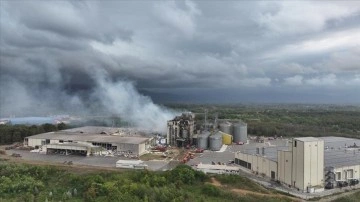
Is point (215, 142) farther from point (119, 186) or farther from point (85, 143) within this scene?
point (119, 186)

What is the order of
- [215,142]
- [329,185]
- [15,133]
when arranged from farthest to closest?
1. [15,133]
2. [215,142]
3. [329,185]

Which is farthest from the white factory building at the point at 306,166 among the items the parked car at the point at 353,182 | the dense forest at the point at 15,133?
the dense forest at the point at 15,133

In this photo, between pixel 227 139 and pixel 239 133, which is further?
pixel 239 133

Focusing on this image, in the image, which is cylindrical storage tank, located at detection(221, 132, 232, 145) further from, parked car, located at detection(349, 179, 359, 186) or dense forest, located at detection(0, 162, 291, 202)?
parked car, located at detection(349, 179, 359, 186)

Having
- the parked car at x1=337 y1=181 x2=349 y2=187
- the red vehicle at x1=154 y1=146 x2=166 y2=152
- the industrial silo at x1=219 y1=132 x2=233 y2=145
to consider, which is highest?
the industrial silo at x1=219 y1=132 x2=233 y2=145

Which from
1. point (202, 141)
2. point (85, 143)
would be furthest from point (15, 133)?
point (202, 141)

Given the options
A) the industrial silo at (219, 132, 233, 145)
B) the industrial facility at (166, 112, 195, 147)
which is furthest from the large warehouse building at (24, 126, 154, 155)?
the industrial silo at (219, 132, 233, 145)

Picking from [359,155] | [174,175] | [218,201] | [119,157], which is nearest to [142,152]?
[119,157]
